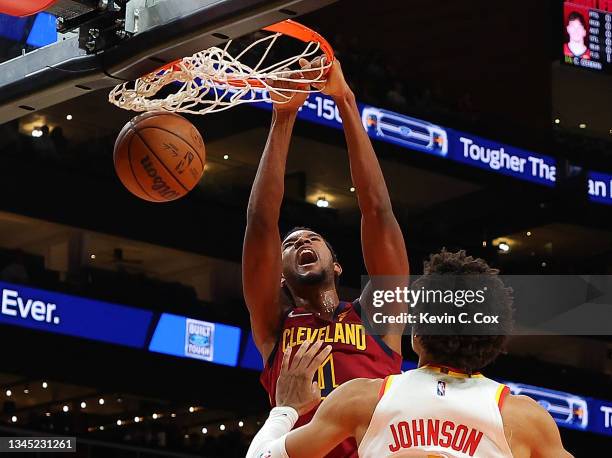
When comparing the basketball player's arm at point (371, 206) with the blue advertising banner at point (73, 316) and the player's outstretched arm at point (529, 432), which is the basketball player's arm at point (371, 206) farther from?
the blue advertising banner at point (73, 316)

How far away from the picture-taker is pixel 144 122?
485 centimetres

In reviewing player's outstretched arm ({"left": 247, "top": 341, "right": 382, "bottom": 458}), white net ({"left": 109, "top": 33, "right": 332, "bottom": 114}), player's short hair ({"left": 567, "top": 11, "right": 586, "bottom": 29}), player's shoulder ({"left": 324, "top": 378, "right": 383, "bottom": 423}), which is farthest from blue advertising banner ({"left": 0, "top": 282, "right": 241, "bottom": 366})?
player's shoulder ({"left": 324, "top": 378, "right": 383, "bottom": 423})

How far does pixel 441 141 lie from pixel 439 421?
52.8 feet

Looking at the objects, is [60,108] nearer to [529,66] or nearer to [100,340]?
[100,340]

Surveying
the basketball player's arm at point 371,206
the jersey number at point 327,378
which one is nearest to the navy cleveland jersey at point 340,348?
the jersey number at point 327,378

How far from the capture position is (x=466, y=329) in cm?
296

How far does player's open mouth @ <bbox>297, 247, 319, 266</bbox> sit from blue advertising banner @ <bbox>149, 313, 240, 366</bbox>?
436 inches

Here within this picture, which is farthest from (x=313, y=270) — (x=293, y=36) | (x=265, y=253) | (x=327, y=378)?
(x=293, y=36)

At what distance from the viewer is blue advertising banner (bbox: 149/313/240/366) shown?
15.6 m

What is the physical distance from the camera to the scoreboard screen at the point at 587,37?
15.9 m

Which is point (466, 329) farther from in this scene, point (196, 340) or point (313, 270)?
point (196, 340)

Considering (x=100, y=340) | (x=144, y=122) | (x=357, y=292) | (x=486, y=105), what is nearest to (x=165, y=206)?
(x=100, y=340)

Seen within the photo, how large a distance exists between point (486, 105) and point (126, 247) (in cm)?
690

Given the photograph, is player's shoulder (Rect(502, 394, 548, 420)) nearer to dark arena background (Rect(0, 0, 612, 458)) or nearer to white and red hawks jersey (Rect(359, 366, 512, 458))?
white and red hawks jersey (Rect(359, 366, 512, 458))
